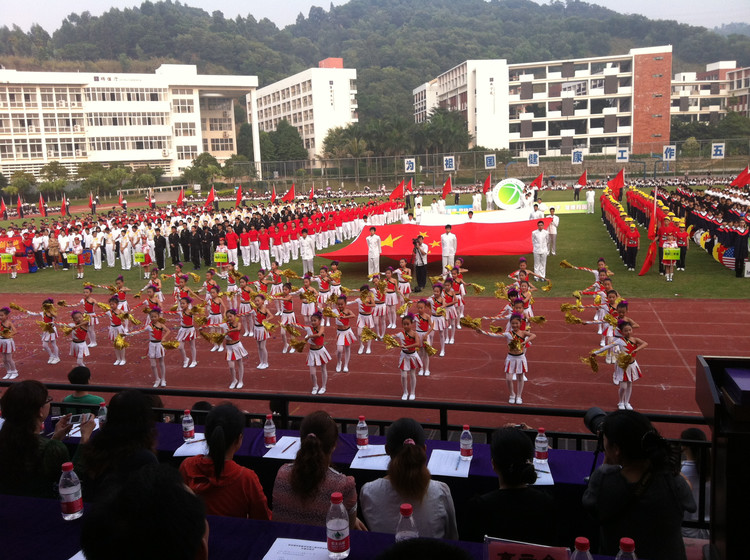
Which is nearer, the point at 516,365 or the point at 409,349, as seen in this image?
the point at 516,365

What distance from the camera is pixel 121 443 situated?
3.67 meters

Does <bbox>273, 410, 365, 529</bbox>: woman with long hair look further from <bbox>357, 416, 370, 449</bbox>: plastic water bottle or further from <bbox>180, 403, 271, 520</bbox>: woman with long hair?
<bbox>357, 416, 370, 449</bbox>: plastic water bottle

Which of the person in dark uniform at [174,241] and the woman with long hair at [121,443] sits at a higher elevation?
the woman with long hair at [121,443]

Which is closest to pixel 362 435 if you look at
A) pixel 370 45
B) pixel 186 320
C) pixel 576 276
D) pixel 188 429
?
pixel 188 429

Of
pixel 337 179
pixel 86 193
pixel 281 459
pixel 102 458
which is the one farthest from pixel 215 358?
pixel 86 193

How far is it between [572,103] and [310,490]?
7969 cm

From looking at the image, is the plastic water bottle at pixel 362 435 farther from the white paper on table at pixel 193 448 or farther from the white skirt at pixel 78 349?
the white skirt at pixel 78 349

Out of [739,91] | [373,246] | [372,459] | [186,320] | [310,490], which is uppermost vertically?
[739,91]

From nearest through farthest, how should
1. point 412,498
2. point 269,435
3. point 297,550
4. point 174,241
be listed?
point 297,550 < point 412,498 < point 269,435 < point 174,241

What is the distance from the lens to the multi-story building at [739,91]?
79000mm

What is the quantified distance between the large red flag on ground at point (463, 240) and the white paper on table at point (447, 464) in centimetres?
1439

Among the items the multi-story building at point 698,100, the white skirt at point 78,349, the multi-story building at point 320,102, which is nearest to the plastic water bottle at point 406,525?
the white skirt at point 78,349

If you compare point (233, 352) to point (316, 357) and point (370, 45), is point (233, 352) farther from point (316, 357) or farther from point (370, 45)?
point (370, 45)

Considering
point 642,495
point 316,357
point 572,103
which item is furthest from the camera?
point 572,103
